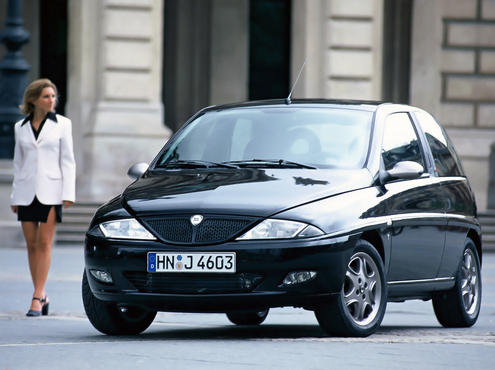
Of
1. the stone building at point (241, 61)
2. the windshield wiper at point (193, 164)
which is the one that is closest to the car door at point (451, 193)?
the windshield wiper at point (193, 164)

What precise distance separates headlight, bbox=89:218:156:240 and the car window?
178cm

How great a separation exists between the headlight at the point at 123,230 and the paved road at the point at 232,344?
0.62 metres

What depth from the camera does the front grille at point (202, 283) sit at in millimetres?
6355

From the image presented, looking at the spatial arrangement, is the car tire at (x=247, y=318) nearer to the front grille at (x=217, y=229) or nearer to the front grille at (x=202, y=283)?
the front grille at (x=202, y=283)

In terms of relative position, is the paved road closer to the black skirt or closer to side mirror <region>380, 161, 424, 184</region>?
the black skirt

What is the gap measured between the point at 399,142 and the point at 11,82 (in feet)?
27.2

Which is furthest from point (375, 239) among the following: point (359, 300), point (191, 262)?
point (191, 262)

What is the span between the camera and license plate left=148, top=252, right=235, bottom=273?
6320 millimetres

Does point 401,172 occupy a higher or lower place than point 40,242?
higher

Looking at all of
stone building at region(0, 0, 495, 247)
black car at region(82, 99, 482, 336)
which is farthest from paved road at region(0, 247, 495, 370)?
stone building at region(0, 0, 495, 247)

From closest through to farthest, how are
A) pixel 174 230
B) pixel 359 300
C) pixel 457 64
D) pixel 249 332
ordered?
pixel 174 230 < pixel 359 300 < pixel 249 332 < pixel 457 64

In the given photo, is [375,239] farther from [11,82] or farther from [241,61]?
[241,61]

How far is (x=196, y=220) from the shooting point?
21.0 ft

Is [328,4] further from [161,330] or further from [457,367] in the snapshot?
[457,367]
